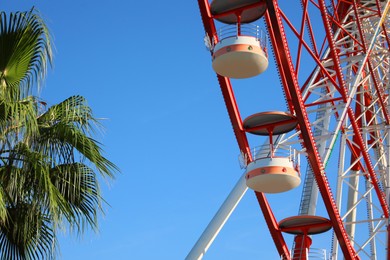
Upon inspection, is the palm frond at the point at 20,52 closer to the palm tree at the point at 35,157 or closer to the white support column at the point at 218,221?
the palm tree at the point at 35,157

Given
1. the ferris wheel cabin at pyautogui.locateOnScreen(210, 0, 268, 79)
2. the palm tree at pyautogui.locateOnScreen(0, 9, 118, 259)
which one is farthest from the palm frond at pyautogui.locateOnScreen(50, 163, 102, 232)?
the ferris wheel cabin at pyautogui.locateOnScreen(210, 0, 268, 79)

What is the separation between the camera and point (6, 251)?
10117 mm

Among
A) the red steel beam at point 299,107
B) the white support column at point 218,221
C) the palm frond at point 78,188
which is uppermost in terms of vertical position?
the red steel beam at point 299,107

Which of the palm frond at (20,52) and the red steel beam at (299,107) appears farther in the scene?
the red steel beam at (299,107)

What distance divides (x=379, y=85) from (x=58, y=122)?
18212mm

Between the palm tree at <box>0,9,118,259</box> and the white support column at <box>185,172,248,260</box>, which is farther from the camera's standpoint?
the white support column at <box>185,172,248,260</box>

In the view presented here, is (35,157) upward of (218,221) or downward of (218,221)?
downward

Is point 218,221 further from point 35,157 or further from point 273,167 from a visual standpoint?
point 35,157

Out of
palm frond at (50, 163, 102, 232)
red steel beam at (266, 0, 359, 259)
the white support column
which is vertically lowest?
palm frond at (50, 163, 102, 232)

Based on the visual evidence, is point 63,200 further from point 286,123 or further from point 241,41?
point 286,123

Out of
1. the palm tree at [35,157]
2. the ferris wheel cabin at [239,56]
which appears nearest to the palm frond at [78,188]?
the palm tree at [35,157]

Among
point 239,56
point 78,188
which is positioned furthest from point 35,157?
point 239,56

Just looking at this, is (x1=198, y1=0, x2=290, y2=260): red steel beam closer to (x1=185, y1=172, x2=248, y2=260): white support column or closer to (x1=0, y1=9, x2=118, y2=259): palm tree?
(x1=185, y1=172, x2=248, y2=260): white support column

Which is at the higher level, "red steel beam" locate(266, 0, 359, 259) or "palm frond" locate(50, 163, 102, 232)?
"red steel beam" locate(266, 0, 359, 259)
